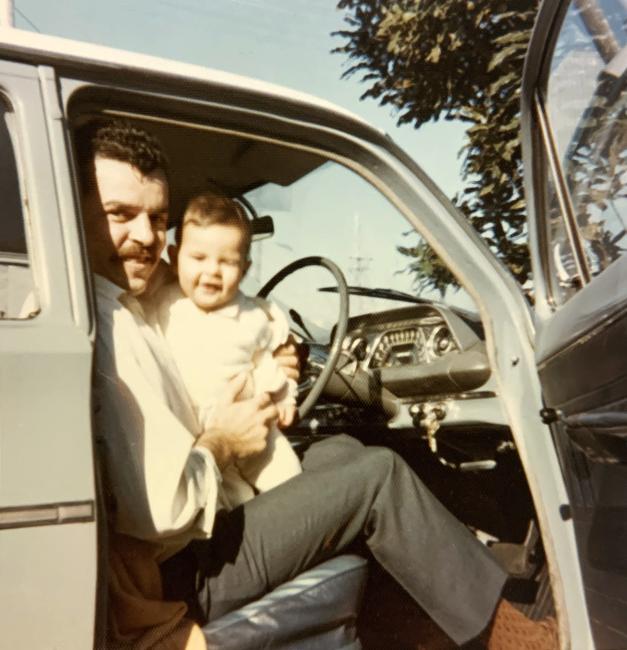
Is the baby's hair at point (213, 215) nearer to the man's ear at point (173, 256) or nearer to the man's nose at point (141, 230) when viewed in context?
the man's ear at point (173, 256)

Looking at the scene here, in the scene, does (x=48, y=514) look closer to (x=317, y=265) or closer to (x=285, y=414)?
(x=285, y=414)

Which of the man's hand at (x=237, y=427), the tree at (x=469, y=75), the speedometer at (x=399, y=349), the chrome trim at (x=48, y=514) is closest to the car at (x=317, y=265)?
the chrome trim at (x=48, y=514)

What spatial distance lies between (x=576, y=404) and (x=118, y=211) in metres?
1.18

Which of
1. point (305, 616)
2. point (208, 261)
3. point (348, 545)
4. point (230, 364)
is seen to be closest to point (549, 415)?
point (348, 545)

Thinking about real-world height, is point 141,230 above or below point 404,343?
above

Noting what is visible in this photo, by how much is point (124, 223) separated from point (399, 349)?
168 cm

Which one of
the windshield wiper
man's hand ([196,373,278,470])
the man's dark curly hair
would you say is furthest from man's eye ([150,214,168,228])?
the windshield wiper

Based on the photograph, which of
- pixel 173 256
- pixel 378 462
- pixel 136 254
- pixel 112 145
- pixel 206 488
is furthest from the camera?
pixel 173 256

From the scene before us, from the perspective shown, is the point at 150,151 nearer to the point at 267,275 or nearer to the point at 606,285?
the point at 267,275

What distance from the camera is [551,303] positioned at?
75.0 inches

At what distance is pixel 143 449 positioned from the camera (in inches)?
58.5

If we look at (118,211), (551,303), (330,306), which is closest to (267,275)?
(330,306)

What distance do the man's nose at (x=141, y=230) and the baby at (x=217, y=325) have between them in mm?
270

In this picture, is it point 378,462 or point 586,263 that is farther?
point 378,462
